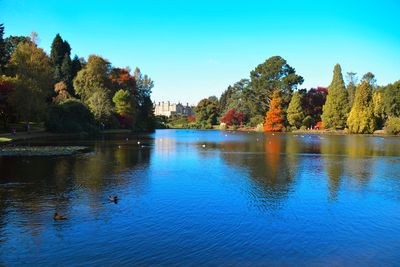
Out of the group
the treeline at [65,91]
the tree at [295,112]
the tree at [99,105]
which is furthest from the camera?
the tree at [295,112]

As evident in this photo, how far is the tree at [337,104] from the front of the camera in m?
92.6

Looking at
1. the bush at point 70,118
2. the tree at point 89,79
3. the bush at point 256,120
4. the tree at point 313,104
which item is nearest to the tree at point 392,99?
the tree at point 313,104

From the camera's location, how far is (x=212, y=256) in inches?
406

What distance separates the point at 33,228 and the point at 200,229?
17.7 ft

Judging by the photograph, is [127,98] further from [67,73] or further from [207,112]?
[207,112]

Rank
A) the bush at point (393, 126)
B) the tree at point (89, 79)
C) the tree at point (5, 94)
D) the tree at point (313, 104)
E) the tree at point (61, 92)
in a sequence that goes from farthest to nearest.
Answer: the tree at point (313, 104), the tree at point (89, 79), the bush at point (393, 126), the tree at point (61, 92), the tree at point (5, 94)

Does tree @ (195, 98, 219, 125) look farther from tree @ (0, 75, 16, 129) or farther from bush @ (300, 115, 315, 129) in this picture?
tree @ (0, 75, 16, 129)

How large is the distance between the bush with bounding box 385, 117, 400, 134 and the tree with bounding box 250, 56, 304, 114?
2889 centimetres

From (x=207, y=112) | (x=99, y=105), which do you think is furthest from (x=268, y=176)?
(x=207, y=112)

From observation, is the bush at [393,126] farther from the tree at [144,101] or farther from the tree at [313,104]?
the tree at [144,101]

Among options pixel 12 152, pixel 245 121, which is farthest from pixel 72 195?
pixel 245 121

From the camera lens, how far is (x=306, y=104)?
10575 centimetres

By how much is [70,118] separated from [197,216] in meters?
55.2

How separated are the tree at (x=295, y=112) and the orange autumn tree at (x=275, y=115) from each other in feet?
7.84
